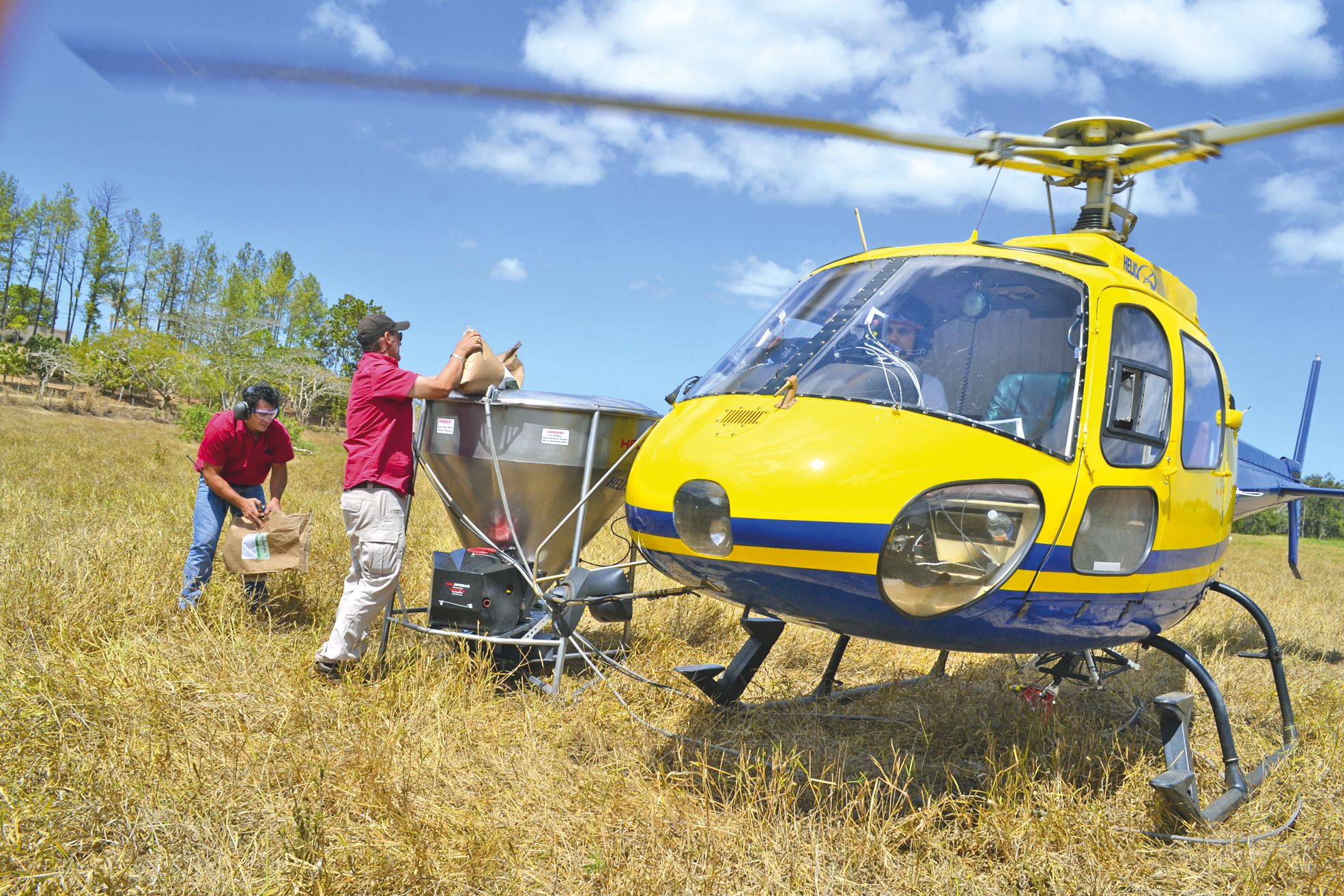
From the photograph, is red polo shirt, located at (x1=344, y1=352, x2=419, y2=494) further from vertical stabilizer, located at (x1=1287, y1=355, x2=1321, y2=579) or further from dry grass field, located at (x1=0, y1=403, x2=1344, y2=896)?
vertical stabilizer, located at (x1=1287, y1=355, x2=1321, y2=579)

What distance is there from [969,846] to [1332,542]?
44523mm

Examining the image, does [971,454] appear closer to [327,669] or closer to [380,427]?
[380,427]

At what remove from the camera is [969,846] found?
3.79 metres

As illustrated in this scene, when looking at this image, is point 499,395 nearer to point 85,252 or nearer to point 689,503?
point 689,503

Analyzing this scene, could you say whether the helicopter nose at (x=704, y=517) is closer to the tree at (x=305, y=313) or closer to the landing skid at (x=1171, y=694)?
the landing skid at (x=1171, y=694)

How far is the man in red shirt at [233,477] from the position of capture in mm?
6152

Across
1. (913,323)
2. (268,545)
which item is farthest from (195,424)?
(913,323)

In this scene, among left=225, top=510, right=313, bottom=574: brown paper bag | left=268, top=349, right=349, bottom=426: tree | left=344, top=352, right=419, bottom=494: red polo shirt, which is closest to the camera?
left=344, top=352, right=419, bottom=494: red polo shirt

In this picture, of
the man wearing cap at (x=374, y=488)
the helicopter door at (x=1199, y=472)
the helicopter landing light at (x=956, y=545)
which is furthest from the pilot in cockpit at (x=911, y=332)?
the man wearing cap at (x=374, y=488)

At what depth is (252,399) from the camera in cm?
621

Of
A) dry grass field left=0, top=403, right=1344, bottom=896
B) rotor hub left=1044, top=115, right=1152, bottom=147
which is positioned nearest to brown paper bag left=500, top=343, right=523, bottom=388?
dry grass field left=0, top=403, right=1344, bottom=896

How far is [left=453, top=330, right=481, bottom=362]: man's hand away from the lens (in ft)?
18.9

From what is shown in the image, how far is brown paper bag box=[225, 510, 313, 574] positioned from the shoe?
1037mm

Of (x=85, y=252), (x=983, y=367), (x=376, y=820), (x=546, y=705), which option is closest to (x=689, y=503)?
(x=983, y=367)
